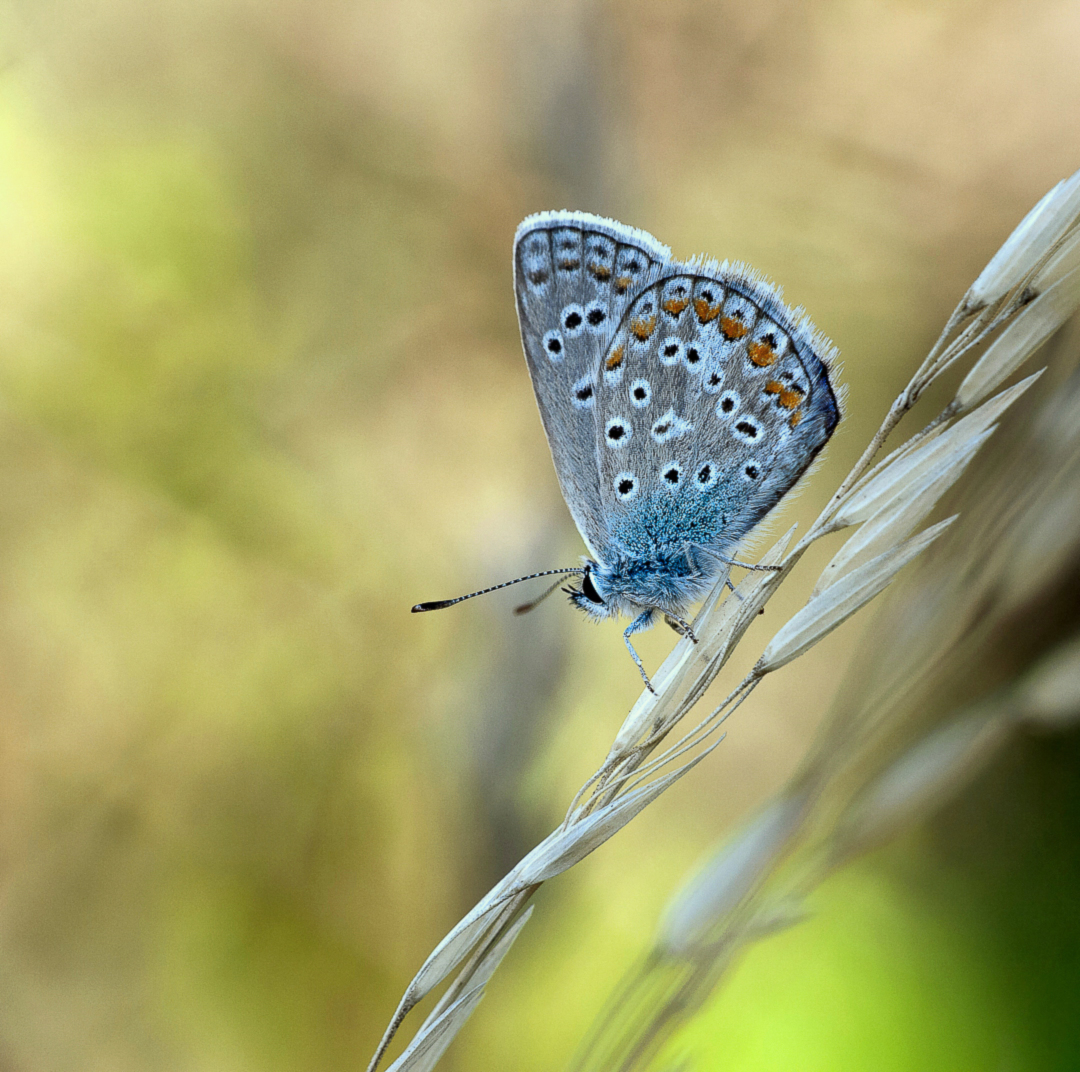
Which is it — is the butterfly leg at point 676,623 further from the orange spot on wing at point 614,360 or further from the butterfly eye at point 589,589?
the orange spot on wing at point 614,360

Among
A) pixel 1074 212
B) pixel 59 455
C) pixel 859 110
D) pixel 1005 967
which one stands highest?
pixel 59 455

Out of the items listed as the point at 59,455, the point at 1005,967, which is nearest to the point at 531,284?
the point at 59,455

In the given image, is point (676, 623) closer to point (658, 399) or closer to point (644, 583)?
point (644, 583)

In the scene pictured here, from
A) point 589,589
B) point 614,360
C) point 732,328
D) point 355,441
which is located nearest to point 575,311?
point 614,360

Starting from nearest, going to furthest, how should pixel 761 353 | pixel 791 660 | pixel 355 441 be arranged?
pixel 791 660 < pixel 761 353 < pixel 355 441

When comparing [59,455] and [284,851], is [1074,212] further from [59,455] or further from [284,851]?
[59,455]

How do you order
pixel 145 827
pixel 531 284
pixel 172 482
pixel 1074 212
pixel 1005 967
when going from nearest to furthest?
pixel 1074 212, pixel 1005 967, pixel 531 284, pixel 145 827, pixel 172 482

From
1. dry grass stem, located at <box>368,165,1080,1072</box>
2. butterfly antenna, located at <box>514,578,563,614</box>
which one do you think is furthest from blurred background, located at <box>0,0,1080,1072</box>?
dry grass stem, located at <box>368,165,1080,1072</box>
